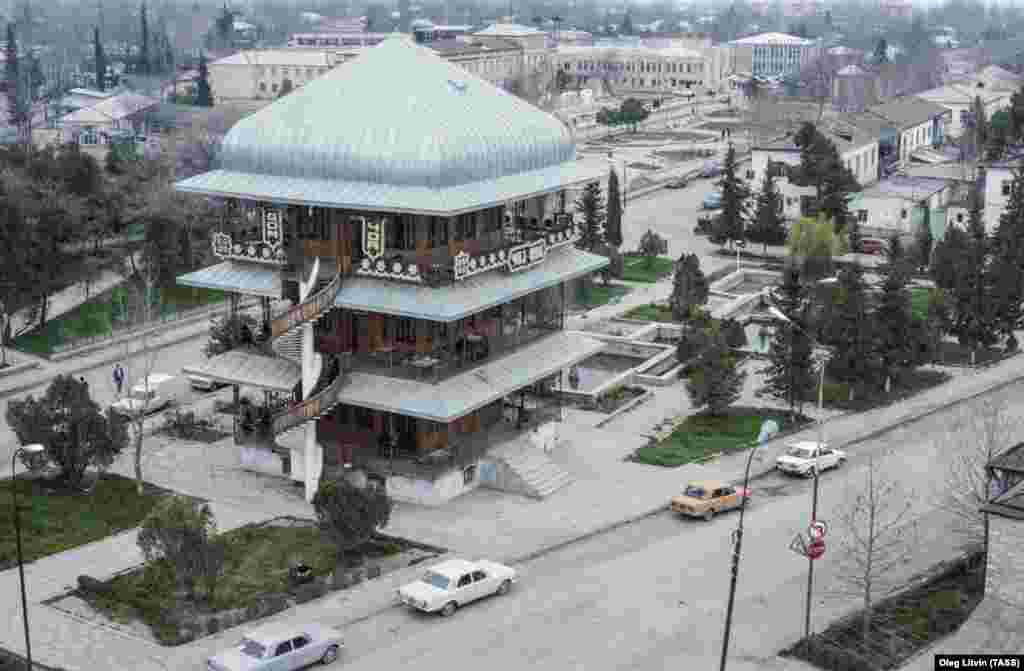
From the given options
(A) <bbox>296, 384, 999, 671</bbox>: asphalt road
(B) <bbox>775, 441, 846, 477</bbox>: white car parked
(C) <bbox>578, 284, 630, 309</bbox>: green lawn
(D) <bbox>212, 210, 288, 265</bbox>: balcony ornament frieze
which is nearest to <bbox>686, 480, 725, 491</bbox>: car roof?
(A) <bbox>296, 384, 999, 671</bbox>: asphalt road

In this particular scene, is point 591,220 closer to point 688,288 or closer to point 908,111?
point 688,288

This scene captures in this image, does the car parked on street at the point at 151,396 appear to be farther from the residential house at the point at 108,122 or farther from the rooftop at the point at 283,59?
the rooftop at the point at 283,59

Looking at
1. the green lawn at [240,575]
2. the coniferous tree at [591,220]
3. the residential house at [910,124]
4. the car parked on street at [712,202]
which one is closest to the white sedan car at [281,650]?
the green lawn at [240,575]

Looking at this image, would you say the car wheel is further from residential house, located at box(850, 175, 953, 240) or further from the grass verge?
residential house, located at box(850, 175, 953, 240)

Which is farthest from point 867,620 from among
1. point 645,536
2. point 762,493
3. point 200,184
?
point 200,184

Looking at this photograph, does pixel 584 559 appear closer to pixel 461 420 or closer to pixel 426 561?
pixel 426 561
